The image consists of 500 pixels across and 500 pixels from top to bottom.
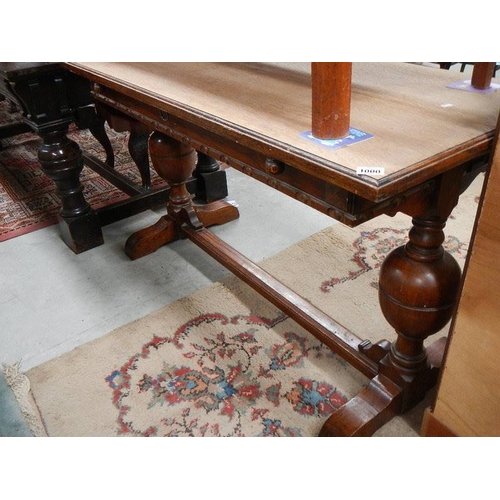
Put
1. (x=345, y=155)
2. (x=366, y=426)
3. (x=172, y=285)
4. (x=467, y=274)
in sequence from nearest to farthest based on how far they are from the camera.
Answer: (x=345, y=155), (x=467, y=274), (x=366, y=426), (x=172, y=285)

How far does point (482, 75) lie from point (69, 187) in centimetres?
178

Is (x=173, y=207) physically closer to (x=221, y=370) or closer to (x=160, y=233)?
(x=160, y=233)

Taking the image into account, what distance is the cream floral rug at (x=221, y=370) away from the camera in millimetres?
1522

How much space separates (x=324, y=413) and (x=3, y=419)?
98 cm

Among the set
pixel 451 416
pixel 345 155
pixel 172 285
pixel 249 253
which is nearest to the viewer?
pixel 345 155

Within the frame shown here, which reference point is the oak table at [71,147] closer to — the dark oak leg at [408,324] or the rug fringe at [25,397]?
the rug fringe at [25,397]

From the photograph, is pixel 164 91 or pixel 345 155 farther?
pixel 164 91

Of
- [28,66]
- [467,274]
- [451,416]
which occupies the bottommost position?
[451,416]

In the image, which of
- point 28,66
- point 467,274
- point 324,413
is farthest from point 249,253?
point 467,274

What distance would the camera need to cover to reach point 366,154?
928mm

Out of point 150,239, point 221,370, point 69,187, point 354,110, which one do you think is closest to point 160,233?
point 150,239

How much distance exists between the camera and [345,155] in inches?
36.5

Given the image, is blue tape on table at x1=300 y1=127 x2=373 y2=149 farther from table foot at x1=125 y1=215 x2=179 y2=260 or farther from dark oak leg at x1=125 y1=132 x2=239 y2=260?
table foot at x1=125 y1=215 x2=179 y2=260

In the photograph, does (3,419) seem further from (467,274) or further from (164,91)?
(467,274)
